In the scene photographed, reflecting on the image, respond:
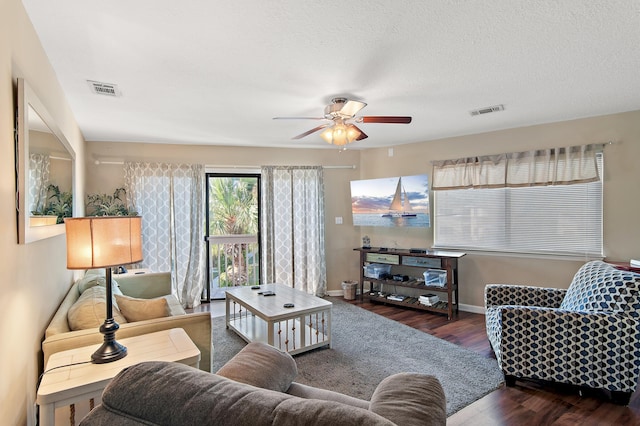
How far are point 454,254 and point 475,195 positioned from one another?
2.82 ft

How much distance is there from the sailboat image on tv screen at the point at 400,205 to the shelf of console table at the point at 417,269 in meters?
0.52

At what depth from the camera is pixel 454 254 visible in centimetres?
417

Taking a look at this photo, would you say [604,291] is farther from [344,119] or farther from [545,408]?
[344,119]

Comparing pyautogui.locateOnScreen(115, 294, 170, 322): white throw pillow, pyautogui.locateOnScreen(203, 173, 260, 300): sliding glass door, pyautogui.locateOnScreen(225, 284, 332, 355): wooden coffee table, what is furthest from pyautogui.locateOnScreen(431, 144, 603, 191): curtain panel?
pyautogui.locateOnScreen(115, 294, 170, 322): white throw pillow

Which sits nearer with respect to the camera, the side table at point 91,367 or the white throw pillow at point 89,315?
the side table at point 91,367

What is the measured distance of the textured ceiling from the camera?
1.66 m

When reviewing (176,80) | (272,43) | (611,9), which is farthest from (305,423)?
(176,80)

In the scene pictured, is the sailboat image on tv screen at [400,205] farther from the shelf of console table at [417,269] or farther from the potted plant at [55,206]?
the potted plant at [55,206]

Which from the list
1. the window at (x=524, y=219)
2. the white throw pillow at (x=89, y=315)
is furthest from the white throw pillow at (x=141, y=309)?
the window at (x=524, y=219)

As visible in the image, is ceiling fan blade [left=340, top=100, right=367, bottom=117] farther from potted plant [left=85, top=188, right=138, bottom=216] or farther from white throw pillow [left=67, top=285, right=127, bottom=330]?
potted plant [left=85, top=188, right=138, bottom=216]

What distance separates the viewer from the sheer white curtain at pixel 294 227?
4930 millimetres

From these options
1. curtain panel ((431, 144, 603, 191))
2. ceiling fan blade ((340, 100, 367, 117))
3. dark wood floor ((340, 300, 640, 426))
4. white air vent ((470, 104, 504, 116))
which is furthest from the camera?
curtain panel ((431, 144, 603, 191))

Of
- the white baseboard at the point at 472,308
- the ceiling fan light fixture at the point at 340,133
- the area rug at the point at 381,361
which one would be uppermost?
the ceiling fan light fixture at the point at 340,133

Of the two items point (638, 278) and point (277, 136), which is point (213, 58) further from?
point (638, 278)
